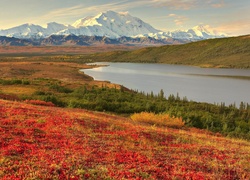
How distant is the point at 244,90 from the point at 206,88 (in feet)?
41.7

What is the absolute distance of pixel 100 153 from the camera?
50.8ft

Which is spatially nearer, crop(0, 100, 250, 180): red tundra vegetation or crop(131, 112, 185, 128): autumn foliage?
crop(0, 100, 250, 180): red tundra vegetation

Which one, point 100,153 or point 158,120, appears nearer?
point 100,153

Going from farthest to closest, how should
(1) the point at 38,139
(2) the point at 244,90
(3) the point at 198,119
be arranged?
1. (2) the point at 244,90
2. (3) the point at 198,119
3. (1) the point at 38,139

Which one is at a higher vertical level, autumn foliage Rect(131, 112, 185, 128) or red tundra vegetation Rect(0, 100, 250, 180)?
red tundra vegetation Rect(0, 100, 250, 180)

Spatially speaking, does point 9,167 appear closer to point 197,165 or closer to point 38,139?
point 38,139

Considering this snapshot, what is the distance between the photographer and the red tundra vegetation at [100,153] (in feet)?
39.7

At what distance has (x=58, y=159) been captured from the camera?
13.4 meters

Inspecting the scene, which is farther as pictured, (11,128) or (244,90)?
(244,90)

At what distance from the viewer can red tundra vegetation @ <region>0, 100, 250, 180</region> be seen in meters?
12.1

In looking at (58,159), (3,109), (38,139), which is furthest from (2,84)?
(58,159)

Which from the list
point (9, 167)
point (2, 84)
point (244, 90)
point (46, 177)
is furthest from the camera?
point (244, 90)

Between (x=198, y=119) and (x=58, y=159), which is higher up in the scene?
(x=58, y=159)

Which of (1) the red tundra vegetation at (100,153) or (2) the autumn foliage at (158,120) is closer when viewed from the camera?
(1) the red tundra vegetation at (100,153)
